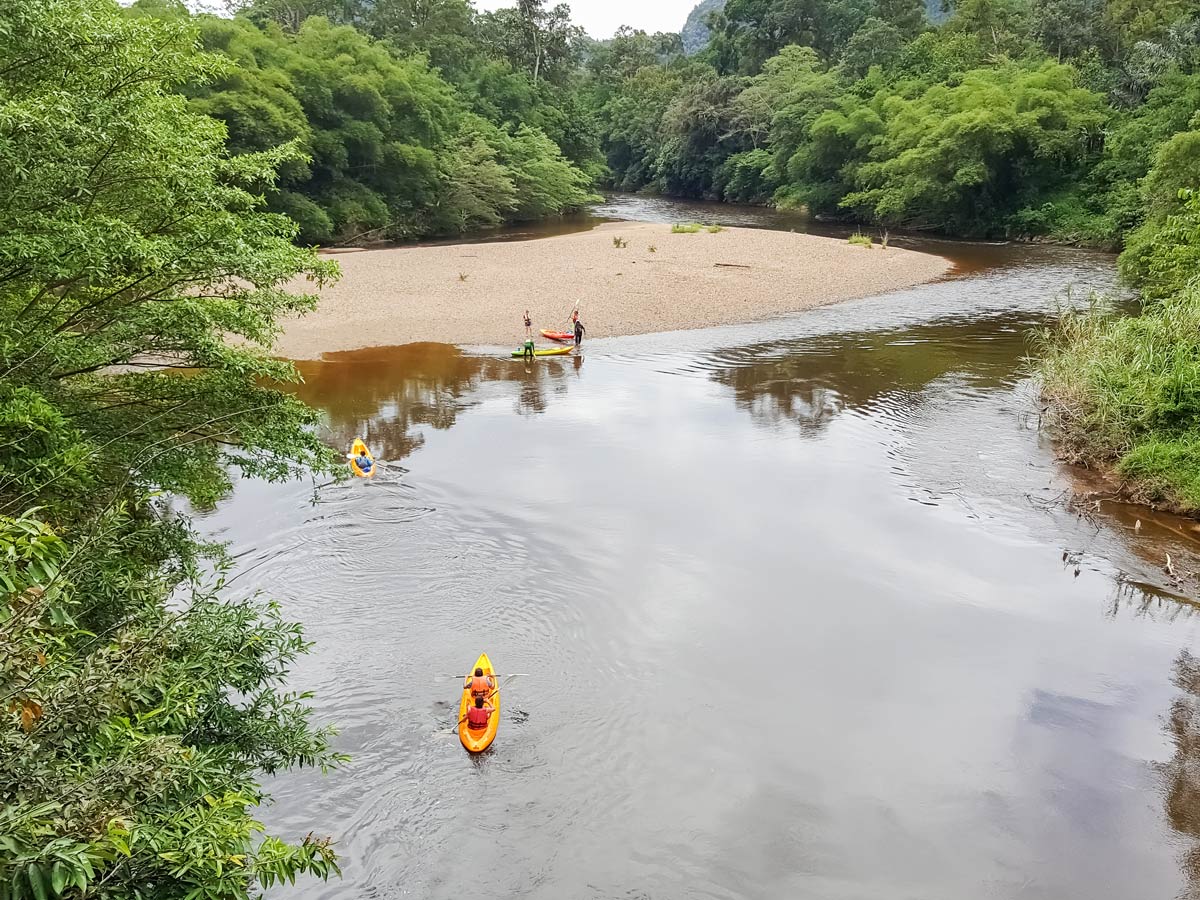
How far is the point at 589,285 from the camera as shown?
3744 cm

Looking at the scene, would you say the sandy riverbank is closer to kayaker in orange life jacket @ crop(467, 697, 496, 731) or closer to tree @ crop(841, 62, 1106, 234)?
tree @ crop(841, 62, 1106, 234)

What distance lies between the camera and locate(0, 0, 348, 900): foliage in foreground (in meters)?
4.58

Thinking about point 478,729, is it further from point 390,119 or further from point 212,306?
point 390,119

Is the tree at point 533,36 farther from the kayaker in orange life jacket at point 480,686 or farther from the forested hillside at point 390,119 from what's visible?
the kayaker in orange life jacket at point 480,686

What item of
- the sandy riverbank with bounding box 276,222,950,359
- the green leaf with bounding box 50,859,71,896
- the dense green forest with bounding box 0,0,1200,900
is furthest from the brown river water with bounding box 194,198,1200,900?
the sandy riverbank with bounding box 276,222,950,359

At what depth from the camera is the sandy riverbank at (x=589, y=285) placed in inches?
1234

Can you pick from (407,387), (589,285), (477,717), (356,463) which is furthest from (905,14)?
(477,717)

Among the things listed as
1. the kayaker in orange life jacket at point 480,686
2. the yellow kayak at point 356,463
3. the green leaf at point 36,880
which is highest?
the green leaf at point 36,880

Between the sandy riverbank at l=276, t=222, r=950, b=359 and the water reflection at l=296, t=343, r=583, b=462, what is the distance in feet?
4.98

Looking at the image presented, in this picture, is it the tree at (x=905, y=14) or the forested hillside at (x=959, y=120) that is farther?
the tree at (x=905, y=14)

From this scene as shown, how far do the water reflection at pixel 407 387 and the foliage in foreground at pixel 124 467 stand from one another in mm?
8556

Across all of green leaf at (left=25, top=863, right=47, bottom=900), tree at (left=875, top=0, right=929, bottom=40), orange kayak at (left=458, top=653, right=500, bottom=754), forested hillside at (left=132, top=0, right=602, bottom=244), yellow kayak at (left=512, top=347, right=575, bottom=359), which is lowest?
orange kayak at (left=458, top=653, right=500, bottom=754)

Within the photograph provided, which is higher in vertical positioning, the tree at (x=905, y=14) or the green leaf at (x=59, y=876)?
the tree at (x=905, y=14)

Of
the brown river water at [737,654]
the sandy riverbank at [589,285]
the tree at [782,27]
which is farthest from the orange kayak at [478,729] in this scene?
the tree at [782,27]
